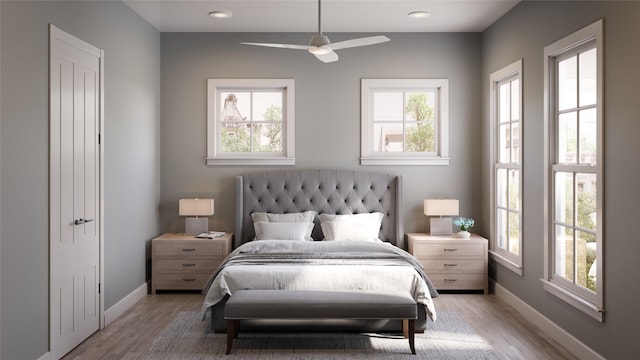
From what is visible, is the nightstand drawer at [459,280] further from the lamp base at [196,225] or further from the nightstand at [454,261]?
the lamp base at [196,225]

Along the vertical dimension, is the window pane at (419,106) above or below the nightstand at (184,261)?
above

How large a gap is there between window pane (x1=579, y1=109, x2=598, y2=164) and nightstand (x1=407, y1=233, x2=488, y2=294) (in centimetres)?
195

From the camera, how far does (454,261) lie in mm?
5578

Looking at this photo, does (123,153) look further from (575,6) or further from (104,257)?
(575,6)

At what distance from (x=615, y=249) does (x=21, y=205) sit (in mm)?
3624

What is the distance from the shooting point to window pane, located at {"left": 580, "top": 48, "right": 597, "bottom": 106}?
3654 millimetres

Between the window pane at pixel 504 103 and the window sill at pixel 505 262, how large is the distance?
138 cm

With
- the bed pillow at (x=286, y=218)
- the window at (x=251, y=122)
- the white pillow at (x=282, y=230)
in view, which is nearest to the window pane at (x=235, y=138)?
the window at (x=251, y=122)

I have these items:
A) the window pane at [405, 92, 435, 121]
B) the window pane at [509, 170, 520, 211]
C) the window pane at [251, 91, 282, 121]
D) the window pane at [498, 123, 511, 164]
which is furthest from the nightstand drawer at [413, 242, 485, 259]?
the window pane at [251, 91, 282, 121]

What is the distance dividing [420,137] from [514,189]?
51.9 inches

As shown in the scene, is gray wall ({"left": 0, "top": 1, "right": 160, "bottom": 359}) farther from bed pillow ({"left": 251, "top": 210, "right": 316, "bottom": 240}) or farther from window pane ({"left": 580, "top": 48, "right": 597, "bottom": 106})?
window pane ({"left": 580, "top": 48, "right": 597, "bottom": 106})

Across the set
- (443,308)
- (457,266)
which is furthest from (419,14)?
(443,308)

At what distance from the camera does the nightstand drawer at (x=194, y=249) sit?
5.55 meters

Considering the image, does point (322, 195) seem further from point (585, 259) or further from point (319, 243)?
point (585, 259)
